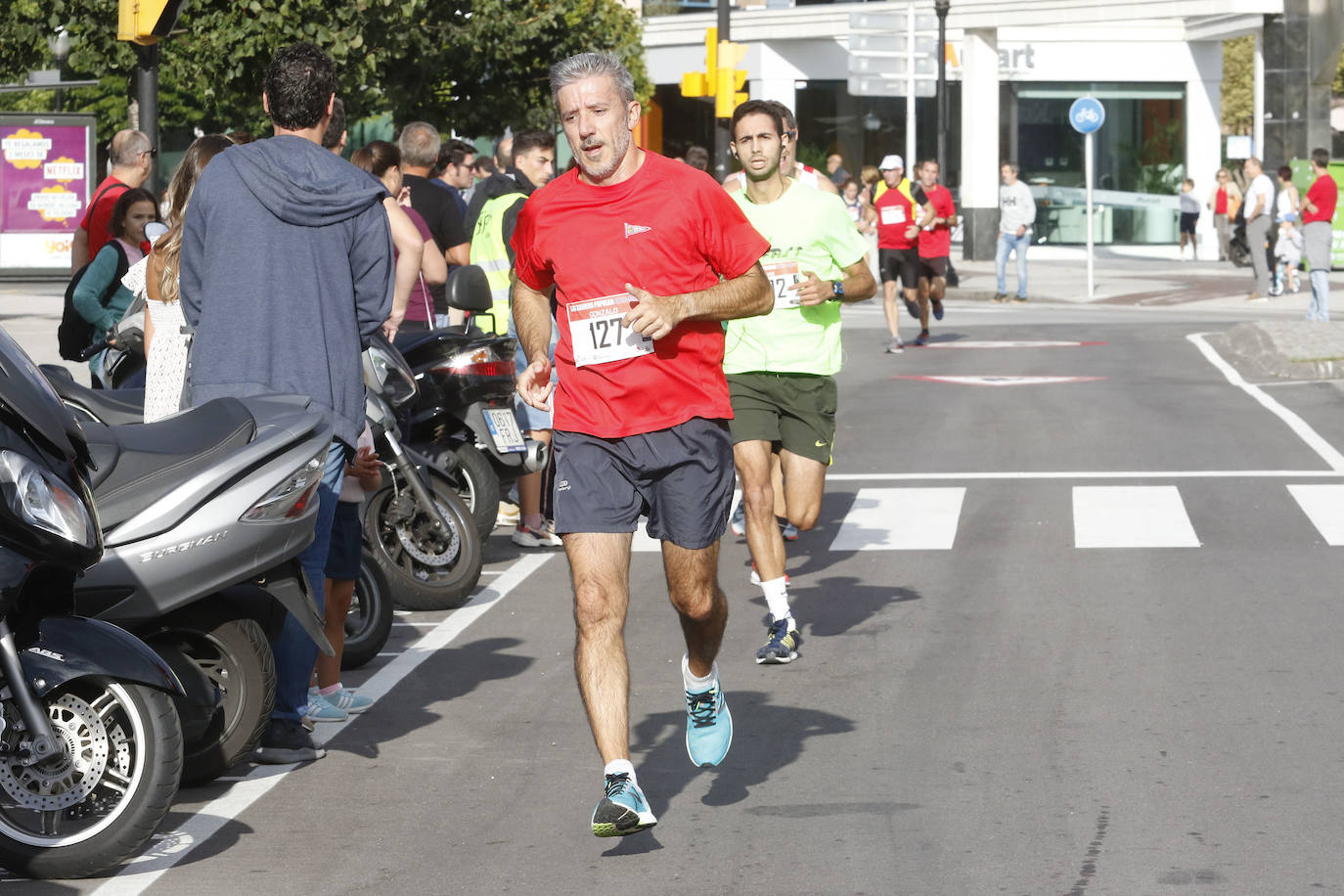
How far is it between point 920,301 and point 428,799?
17.5 metres

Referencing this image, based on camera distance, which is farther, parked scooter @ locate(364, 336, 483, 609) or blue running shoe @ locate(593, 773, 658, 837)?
parked scooter @ locate(364, 336, 483, 609)

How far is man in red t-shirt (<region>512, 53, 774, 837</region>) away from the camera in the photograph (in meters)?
5.29

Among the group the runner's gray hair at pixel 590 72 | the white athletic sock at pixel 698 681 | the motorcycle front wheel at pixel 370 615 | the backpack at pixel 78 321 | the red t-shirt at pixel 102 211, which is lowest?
the motorcycle front wheel at pixel 370 615

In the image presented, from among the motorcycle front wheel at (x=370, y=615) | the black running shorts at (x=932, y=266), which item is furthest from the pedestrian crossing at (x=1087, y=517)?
the black running shorts at (x=932, y=266)

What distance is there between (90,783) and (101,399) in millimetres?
2005

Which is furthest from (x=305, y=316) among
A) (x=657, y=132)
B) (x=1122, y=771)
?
(x=657, y=132)

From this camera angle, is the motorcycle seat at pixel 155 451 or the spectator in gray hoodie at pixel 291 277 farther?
the spectator in gray hoodie at pixel 291 277

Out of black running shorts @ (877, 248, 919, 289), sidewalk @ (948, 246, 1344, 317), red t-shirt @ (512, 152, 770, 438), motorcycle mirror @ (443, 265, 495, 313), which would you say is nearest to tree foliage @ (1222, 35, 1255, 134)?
sidewalk @ (948, 246, 1344, 317)

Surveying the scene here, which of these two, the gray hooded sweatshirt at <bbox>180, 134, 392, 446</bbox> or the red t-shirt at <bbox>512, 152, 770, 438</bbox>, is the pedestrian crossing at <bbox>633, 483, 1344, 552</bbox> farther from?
the red t-shirt at <bbox>512, 152, 770, 438</bbox>

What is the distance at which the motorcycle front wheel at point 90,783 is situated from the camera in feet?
15.9

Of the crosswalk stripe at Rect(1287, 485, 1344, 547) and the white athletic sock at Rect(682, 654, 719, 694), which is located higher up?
the white athletic sock at Rect(682, 654, 719, 694)

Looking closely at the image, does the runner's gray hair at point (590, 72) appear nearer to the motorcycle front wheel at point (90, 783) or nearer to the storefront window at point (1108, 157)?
the motorcycle front wheel at point (90, 783)

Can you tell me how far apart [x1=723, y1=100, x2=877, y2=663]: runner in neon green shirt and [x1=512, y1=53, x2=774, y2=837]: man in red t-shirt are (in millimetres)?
2401

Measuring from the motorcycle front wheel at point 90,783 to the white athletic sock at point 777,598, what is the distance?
3010 millimetres
